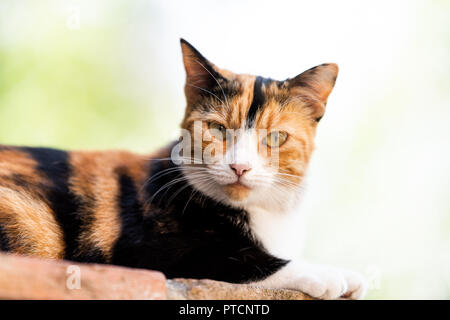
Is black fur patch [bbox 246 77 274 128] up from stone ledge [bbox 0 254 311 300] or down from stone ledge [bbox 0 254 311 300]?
up

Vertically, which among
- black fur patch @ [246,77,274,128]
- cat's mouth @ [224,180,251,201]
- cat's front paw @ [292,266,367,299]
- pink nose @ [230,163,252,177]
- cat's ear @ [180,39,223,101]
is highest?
cat's ear @ [180,39,223,101]

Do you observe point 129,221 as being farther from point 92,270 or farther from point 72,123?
point 72,123

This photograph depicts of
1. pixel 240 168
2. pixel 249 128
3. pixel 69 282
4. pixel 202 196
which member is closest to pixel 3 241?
pixel 69 282

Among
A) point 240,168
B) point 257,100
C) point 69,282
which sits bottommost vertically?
point 69,282

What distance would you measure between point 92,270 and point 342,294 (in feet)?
2.69

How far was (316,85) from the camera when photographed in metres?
1.71

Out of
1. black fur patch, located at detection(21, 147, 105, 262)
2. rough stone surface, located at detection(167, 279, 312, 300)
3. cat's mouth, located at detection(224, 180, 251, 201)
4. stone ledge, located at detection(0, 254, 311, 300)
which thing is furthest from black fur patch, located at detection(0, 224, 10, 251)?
cat's mouth, located at detection(224, 180, 251, 201)

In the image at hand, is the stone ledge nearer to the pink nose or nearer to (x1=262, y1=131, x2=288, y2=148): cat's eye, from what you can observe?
the pink nose

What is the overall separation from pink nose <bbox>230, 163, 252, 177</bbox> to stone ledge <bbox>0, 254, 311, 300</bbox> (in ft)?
1.30

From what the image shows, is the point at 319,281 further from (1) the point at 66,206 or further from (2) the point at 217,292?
(1) the point at 66,206

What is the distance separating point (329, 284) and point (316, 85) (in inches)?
29.6

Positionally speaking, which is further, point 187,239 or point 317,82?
point 317,82

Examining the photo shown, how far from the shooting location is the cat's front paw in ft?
4.56
